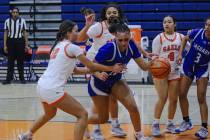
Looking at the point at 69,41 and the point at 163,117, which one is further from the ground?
the point at 69,41

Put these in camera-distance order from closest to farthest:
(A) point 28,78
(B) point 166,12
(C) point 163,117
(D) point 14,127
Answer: (D) point 14,127, (C) point 163,117, (A) point 28,78, (B) point 166,12

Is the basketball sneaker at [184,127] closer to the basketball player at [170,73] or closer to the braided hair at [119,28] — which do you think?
the basketball player at [170,73]

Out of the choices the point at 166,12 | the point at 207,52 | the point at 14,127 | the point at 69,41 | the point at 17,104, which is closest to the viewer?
the point at 69,41

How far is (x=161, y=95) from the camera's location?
6.58 m

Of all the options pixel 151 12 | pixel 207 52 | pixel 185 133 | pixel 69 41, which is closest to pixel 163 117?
pixel 185 133

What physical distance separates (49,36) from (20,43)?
13.7 ft

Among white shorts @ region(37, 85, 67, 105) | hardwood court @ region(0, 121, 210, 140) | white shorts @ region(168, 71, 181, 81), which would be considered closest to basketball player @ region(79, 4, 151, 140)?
hardwood court @ region(0, 121, 210, 140)

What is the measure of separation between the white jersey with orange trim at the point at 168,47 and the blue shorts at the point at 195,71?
0.48 feet

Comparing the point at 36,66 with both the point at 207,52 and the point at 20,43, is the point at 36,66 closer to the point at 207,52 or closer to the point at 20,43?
the point at 20,43

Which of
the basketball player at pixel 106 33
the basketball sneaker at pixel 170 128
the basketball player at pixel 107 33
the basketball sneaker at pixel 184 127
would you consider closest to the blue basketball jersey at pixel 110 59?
the basketball player at pixel 106 33

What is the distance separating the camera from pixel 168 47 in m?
6.65

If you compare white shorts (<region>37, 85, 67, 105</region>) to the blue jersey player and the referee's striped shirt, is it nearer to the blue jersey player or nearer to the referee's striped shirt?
the blue jersey player

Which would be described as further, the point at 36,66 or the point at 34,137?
the point at 36,66

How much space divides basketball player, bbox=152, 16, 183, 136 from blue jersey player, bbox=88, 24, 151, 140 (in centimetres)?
65
